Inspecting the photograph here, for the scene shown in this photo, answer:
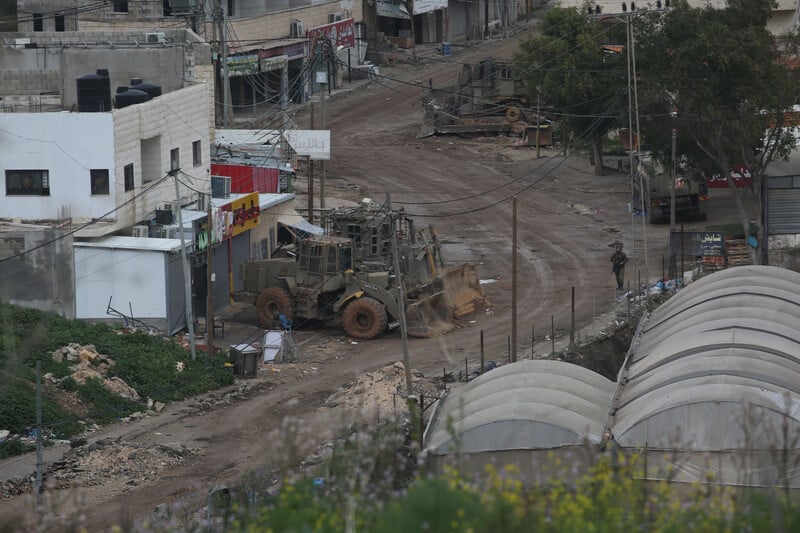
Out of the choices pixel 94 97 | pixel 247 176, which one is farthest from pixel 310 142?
pixel 94 97

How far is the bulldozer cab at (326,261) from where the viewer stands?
106ft

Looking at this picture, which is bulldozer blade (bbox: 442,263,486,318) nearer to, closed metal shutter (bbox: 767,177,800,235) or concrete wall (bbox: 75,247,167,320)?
concrete wall (bbox: 75,247,167,320)

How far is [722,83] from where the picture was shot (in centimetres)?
3659

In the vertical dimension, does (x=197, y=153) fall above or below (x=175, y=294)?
above

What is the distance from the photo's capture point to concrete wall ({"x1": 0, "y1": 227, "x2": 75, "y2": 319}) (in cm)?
3092

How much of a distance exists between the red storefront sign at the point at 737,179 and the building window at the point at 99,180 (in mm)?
17434

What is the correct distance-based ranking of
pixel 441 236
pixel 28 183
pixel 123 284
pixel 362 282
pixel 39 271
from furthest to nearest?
pixel 441 236 → pixel 28 183 → pixel 362 282 → pixel 123 284 → pixel 39 271

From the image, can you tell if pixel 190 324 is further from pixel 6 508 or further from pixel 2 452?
pixel 6 508

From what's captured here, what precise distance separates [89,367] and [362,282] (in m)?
7.17

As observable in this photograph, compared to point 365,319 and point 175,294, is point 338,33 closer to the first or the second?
point 175,294

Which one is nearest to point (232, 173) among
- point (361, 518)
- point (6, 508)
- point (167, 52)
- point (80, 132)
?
point (167, 52)

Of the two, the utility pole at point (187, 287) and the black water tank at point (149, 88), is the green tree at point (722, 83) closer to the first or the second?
the black water tank at point (149, 88)

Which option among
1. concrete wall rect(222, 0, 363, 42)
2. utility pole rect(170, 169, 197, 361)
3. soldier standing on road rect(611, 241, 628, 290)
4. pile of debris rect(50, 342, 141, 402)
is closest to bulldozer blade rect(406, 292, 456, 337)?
soldier standing on road rect(611, 241, 628, 290)

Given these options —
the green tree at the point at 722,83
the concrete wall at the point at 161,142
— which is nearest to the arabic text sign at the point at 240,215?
the concrete wall at the point at 161,142
